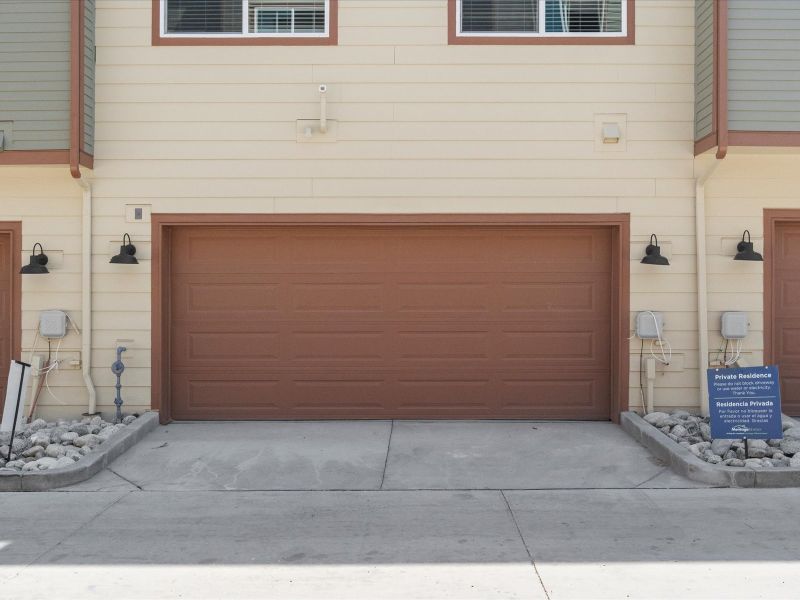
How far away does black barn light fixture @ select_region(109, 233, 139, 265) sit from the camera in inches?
336

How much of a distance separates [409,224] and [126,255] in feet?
9.85

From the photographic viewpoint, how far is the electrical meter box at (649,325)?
28.4 feet

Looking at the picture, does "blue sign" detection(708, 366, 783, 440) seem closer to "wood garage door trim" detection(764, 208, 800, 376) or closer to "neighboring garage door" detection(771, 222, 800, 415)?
"wood garage door trim" detection(764, 208, 800, 376)

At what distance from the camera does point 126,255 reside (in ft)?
28.0

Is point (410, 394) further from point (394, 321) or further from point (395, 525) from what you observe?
point (395, 525)

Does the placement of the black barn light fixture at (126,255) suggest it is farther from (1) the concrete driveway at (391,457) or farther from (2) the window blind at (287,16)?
(2) the window blind at (287,16)

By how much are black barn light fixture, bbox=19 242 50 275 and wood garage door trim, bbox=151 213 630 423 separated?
1137 millimetres

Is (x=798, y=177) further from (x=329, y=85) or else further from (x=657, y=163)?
(x=329, y=85)

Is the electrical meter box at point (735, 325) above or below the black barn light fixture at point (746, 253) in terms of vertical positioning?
below

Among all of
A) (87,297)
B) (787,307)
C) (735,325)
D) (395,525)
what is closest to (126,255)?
(87,297)

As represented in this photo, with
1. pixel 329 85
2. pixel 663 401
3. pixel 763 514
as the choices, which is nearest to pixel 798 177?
pixel 663 401

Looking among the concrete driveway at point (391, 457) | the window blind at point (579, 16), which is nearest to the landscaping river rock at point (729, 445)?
the concrete driveway at point (391, 457)

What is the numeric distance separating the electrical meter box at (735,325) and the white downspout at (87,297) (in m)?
6.75

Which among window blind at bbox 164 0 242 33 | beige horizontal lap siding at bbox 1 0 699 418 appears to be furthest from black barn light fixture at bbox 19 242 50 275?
window blind at bbox 164 0 242 33
